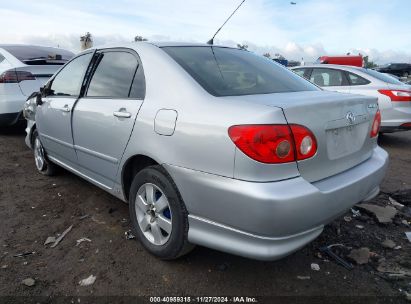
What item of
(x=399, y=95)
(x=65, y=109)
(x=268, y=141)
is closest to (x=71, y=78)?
(x=65, y=109)

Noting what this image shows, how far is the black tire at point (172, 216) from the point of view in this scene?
2410 millimetres

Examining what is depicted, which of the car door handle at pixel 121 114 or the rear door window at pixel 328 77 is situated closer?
the car door handle at pixel 121 114

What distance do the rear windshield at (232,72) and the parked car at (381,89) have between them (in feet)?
12.9

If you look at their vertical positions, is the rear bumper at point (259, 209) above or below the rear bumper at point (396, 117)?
above

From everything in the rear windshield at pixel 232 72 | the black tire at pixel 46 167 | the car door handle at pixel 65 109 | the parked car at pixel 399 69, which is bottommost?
the parked car at pixel 399 69

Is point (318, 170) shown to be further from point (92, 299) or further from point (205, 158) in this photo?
point (92, 299)

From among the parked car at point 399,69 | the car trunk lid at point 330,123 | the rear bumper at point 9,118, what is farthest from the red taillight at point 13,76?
the parked car at point 399,69

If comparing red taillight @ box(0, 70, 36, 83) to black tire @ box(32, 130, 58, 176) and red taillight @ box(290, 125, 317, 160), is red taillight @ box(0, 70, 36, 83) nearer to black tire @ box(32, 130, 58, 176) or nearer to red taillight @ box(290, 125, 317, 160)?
black tire @ box(32, 130, 58, 176)

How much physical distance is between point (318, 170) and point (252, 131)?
0.51m

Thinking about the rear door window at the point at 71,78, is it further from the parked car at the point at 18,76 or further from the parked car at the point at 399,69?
the parked car at the point at 399,69

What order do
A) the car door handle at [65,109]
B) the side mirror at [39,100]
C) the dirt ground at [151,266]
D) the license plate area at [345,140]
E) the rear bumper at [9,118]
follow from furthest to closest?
the rear bumper at [9,118] → the side mirror at [39,100] → the car door handle at [65,109] → the dirt ground at [151,266] → the license plate area at [345,140]

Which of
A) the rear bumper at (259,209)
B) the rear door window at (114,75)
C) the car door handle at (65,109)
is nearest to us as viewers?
the rear bumper at (259,209)

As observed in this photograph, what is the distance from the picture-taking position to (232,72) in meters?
2.78

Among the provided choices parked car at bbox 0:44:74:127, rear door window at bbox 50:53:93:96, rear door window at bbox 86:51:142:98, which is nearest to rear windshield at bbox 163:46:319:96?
rear door window at bbox 86:51:142:98
